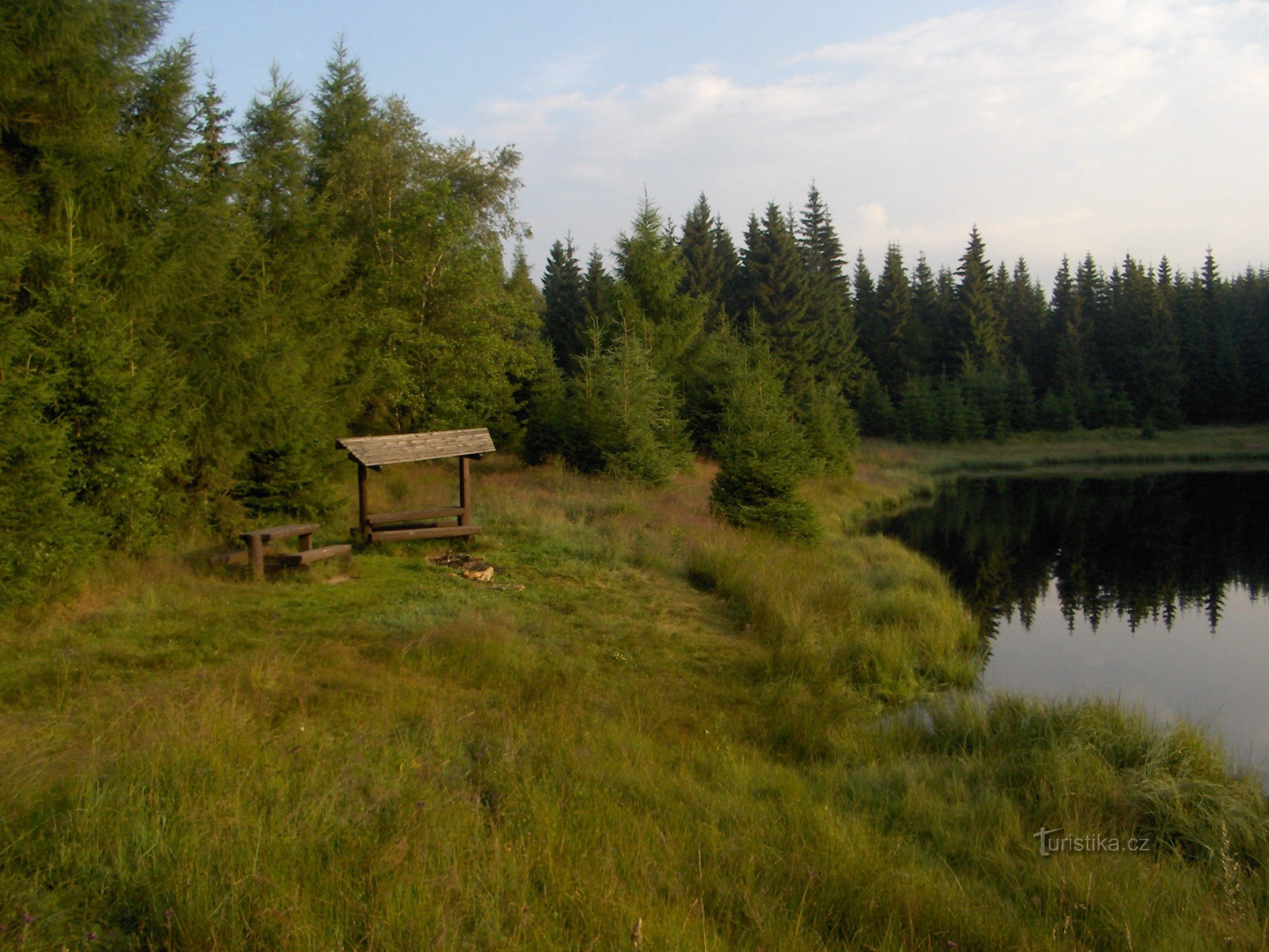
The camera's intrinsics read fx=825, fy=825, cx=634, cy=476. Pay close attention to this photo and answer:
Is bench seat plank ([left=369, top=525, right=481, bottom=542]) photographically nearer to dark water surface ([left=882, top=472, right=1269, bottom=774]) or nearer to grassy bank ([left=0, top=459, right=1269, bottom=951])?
grassy bank ([left=0, top=459, right=1269, bottom=951])

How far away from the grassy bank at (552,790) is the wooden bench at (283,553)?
14.6 inches

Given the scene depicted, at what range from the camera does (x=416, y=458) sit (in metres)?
13.1

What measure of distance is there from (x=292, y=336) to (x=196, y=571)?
6.25 metres

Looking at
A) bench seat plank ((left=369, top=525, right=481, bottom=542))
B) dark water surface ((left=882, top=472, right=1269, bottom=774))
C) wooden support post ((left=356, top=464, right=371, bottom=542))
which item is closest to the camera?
dark water surface ((left=882, top=472, right=1269, bottom=774))

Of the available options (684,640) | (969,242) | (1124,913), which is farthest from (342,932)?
(969,242)

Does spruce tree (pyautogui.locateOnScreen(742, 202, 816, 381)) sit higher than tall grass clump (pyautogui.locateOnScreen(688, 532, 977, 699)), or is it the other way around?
spruce tree (pyautogui.locateOnScreen(742, 202, 816, 381))

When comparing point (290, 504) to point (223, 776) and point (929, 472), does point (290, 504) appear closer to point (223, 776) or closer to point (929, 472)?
point (223, 776)

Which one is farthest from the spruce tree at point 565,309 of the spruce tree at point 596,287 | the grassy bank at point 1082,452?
the grassy bank at point 1082,452

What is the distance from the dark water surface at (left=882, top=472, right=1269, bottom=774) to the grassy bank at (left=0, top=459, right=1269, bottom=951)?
8.17 feet

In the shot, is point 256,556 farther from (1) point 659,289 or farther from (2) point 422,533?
(1) point 659,289

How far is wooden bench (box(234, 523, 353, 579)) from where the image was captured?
34.8 ft

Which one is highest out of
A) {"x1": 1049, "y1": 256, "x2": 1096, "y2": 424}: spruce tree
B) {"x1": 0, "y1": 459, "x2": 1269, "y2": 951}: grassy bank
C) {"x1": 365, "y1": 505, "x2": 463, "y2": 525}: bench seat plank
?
{"x1": 1049, "y1": 256, "x2": 1096, "y2": 424}: spruce tree

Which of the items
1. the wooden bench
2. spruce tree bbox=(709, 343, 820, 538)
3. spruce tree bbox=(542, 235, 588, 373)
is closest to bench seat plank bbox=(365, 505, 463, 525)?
the wooden bench

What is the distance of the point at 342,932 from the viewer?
10.5 ft
